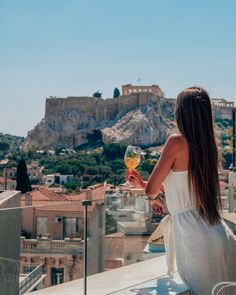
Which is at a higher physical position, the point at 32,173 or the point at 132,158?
the point at 132,158

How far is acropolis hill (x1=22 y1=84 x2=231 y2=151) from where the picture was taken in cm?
7256

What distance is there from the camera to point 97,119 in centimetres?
7544

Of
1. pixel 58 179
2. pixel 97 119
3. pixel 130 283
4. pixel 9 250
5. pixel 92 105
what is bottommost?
pixel 58 179

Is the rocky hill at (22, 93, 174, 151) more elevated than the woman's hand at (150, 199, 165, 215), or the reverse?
the rocky hill at (22, 93, 174, 151)

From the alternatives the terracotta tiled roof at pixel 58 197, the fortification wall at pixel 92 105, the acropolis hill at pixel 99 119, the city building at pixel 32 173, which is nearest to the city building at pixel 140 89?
the acropolis hill at pixel 99 119

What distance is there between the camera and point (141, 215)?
2674 mm

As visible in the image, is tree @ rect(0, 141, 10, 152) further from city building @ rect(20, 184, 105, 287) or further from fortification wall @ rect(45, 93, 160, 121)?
city building @ rect(20, 184, 105, 287)

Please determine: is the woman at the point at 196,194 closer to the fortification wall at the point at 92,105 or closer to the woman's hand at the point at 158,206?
the woman's hand at the point at 158,206

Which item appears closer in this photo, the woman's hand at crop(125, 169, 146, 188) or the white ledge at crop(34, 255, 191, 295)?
the woman's hand at crop(125, 169, 146, 188)

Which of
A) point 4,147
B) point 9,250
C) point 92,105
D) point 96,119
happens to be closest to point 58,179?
point 96,119

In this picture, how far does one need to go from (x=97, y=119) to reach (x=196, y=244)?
2903 inches

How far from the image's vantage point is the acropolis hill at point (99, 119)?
238ft

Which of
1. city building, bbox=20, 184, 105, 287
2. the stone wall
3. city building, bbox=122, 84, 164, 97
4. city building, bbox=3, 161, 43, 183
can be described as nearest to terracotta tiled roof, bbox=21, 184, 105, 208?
city building, bbox=20, 184, 105, 287

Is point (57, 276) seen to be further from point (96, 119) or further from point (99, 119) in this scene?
point (99, 119)
